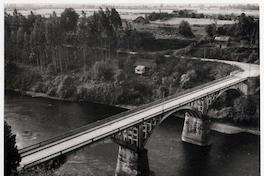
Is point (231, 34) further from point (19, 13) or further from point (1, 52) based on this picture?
point (1, 52)

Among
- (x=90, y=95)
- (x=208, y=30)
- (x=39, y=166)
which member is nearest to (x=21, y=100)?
(x=90, y=95)

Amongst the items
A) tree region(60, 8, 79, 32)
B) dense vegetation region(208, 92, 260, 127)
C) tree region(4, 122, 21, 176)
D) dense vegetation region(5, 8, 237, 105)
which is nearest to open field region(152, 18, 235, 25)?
dense vegetation region(5, 8, 237, 105)

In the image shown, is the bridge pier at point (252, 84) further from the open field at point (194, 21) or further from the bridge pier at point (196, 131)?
the open field at point (194, 21)

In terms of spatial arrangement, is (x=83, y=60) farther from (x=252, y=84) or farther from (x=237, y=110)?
(x=237, y=110)

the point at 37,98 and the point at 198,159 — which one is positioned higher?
the point at 37,98

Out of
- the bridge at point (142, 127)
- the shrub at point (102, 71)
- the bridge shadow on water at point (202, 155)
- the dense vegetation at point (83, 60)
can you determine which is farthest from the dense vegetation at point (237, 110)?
the shrub at point (102, 71)

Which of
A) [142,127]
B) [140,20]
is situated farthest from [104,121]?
[140,20]

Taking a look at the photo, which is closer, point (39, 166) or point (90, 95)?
point (39, 166)
